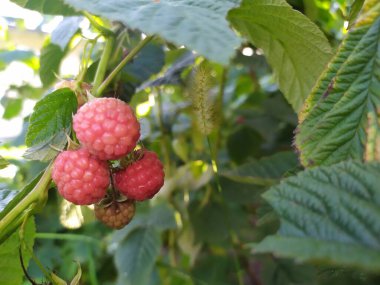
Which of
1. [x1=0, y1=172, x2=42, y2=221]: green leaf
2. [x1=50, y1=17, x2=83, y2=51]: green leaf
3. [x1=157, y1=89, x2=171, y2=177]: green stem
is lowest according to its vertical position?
[x1=157, y1=89, x2=171, y2=177]: green stem

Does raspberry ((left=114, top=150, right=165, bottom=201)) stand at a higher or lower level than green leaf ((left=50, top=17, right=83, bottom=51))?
higher

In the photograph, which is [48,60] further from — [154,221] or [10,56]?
[10,56]

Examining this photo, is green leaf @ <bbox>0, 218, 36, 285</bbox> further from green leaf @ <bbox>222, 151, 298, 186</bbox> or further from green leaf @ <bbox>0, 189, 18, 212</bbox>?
green leaf @ <bbox>222, 151, 298, 186</bbox>

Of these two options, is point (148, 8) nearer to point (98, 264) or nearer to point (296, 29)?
point (296, 29)

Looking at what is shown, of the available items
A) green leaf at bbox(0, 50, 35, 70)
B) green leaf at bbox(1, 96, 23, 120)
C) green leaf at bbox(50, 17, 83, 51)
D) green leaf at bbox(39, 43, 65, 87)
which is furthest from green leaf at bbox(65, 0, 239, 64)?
green leaf at bbox(1, 96, 23, 120)

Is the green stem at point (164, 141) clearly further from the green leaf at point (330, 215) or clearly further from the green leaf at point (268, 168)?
the green leaf at point (330, 215)

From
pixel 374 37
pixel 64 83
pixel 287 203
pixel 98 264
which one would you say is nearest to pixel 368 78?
pixel 374 37

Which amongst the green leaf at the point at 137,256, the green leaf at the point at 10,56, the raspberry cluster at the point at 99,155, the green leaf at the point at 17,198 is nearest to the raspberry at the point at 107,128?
the raspberry cluster at the point at 99,155

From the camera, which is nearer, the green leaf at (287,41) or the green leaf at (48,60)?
the green leaf at (287,41)
